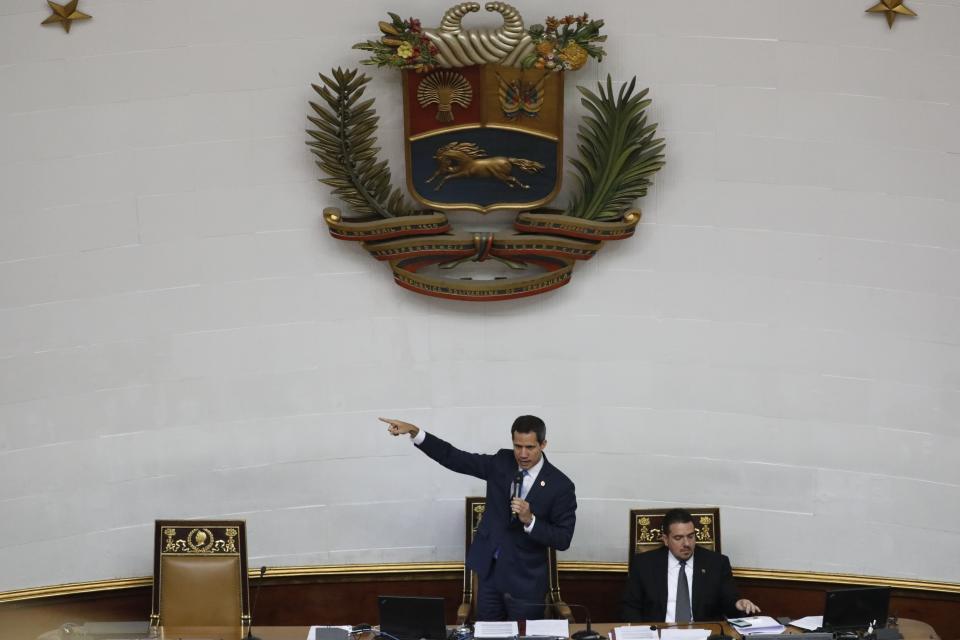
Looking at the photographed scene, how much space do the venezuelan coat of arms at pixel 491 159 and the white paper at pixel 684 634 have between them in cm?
191

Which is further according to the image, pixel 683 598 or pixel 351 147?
pixel 351 147

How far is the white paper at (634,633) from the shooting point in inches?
190

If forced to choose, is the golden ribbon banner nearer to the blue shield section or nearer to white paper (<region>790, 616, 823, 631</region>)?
the blue shield section

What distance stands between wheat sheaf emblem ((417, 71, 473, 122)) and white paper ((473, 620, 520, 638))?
2.48 meters

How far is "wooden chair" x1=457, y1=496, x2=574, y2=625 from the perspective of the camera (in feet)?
18.4

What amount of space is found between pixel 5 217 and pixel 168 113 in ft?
3.14

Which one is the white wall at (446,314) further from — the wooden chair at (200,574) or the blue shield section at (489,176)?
the wooden chair at (200,574)

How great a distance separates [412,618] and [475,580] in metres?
1.16

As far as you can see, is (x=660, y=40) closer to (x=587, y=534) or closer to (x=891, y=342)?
(x=891, y=342)

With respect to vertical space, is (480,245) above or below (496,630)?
above

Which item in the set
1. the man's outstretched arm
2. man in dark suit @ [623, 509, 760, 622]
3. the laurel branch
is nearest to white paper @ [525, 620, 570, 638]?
man in dark suit @ [623, 509, 760, 622]

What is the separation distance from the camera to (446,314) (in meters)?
6.18

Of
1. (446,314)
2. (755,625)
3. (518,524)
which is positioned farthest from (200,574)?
(755,625)

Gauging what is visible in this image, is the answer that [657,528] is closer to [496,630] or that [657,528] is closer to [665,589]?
[665,589]
